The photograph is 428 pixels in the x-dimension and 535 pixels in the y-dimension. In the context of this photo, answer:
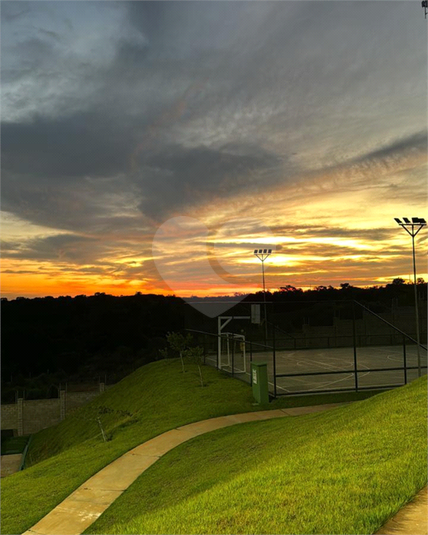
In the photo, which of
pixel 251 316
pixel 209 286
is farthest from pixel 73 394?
pixel 251 316

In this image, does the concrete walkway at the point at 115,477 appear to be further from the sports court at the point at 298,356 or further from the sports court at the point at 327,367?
the sports court at the point at 327,367

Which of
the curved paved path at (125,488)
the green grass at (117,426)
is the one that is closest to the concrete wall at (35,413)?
the green grass at (117,426)

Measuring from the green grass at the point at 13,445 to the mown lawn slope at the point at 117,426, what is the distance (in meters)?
7.65

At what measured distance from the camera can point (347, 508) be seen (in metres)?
6.12

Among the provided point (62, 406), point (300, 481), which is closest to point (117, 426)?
point (300, 481)

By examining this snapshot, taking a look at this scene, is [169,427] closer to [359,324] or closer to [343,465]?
[343,465]

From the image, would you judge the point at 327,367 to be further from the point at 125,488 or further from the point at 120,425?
the point at 125,488

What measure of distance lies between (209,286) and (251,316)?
811 inches

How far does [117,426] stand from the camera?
21.1 m

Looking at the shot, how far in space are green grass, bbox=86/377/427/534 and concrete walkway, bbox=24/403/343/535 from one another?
1.39ft

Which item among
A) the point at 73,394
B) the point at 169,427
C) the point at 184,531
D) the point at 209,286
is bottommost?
the point at 73,394

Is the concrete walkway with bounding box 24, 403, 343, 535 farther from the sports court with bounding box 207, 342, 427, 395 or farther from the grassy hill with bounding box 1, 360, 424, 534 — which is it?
the sports court with bounding box 207, 342, 427, 395

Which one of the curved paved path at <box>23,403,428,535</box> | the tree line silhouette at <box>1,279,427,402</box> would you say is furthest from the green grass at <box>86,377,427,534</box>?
the tree line silhouette at <box>1,279,427,402</box>

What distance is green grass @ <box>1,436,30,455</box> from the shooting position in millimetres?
40844
